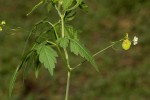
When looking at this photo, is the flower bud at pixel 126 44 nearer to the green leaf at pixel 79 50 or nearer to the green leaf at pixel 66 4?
the green leaf at pixel 79 50

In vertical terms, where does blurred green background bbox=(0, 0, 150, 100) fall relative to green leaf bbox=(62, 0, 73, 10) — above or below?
above

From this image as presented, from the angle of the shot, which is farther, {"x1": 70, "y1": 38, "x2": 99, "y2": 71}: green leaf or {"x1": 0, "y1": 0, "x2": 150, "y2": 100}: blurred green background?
{"x1": 0, "y1": 0, "x2": 150, "y2": 100}: blurred green background

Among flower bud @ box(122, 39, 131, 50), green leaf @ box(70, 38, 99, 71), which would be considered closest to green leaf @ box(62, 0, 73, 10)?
green leaf @ box(70, 38, 99, 71)

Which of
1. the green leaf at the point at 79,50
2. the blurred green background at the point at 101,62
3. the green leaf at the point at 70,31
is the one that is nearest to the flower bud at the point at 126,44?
the green leaf at the point at 79,50

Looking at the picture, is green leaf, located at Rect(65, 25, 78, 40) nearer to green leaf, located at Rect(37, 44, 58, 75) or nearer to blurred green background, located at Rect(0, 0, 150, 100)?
green leaf, located at Rect(37, 44, 58, 75)

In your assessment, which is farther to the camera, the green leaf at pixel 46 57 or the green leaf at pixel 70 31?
the green leaf at pixel 70 31

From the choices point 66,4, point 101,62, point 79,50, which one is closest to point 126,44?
point 79,50

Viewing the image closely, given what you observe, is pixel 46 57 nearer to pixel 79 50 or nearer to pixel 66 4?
pixel 79 50

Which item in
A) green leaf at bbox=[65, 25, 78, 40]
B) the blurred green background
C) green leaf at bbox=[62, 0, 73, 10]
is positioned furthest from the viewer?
the blurred green background
